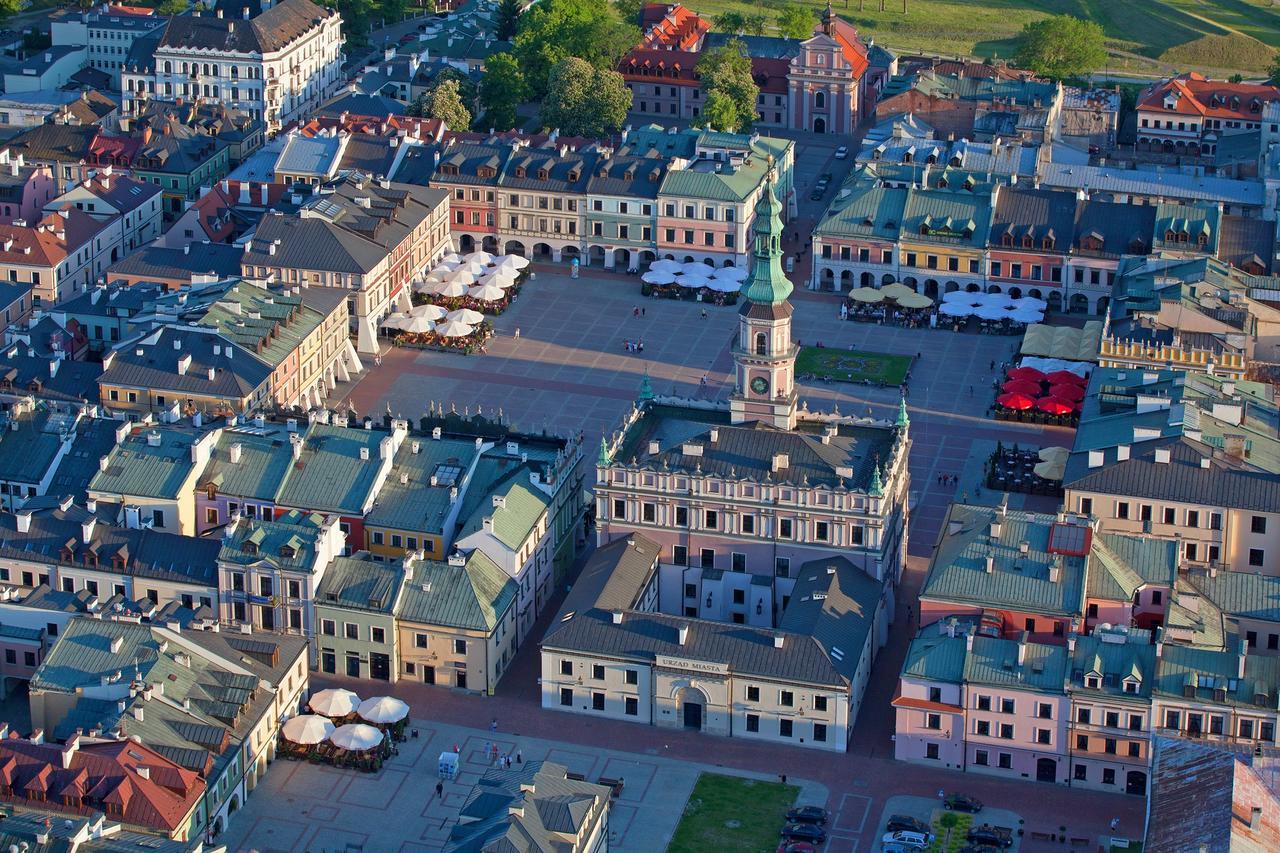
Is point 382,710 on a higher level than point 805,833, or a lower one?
higher

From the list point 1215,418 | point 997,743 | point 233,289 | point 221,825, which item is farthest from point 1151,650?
point 233,289

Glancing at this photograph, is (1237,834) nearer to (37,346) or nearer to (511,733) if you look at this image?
(511,733)

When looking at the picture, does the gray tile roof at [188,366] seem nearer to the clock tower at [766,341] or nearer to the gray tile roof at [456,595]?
the gray tile roof at [456,595]

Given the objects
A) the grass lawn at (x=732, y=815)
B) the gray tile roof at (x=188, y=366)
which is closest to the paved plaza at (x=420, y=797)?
the grass lawn at (x=732, y=815)

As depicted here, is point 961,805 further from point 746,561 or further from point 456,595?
point 456,595

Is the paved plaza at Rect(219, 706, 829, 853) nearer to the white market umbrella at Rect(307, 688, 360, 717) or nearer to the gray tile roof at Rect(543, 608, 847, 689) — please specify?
the white market umbrella at Rect(307, 688, 360, 717)

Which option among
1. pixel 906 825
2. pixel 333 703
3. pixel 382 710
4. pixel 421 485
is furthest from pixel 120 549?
pixel 906 825
